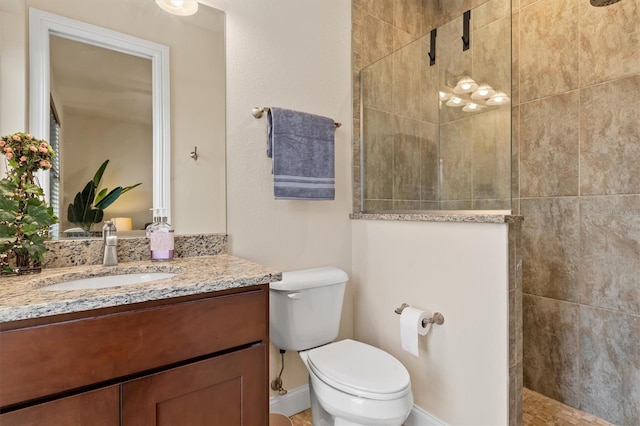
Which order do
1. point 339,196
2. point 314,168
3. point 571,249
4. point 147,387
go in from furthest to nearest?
point 339,196
point 571,249
point 314,168
point 147,387

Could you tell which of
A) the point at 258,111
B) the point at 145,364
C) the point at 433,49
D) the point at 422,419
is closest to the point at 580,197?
the point at 433,49

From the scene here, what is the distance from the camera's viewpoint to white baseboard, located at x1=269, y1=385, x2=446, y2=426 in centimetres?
159

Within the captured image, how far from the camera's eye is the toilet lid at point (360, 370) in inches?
47.4

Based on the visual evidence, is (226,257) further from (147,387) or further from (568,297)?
(568,297)

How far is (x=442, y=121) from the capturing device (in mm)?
2049

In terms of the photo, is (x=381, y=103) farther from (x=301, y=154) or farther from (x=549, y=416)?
(x=549, y=416)

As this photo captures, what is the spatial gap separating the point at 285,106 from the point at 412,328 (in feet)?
4.17

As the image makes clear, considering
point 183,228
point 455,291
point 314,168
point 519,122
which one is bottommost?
point 455,291

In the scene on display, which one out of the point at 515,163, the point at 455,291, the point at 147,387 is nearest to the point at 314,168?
the point at 455,291

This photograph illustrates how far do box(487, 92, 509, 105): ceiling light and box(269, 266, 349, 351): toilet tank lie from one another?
1176mm

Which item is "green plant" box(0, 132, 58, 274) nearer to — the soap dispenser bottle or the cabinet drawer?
the soap dispenser bottle

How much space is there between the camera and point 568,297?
1.87 metres

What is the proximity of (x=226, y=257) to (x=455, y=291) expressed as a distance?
103cm

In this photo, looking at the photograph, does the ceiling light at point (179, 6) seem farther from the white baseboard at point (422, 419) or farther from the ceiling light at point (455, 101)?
the white baseboard at point (422, 419)
